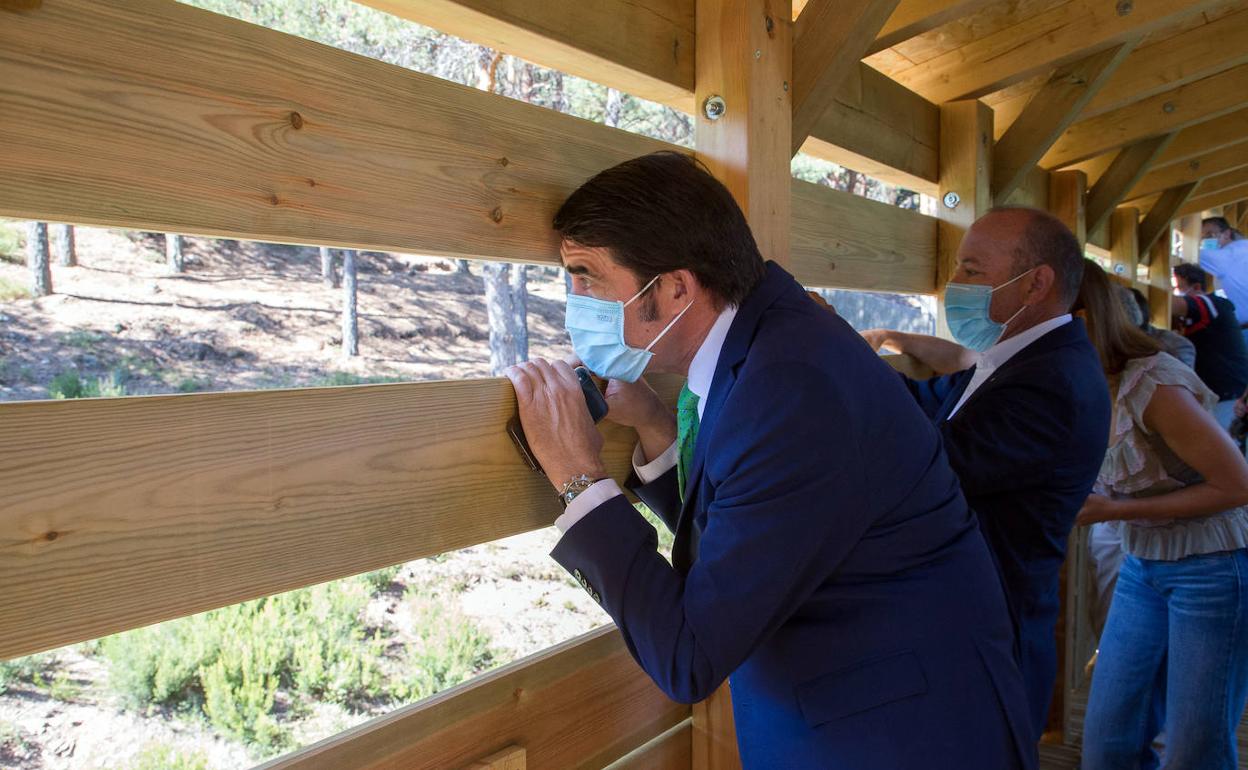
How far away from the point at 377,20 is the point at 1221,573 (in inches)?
433

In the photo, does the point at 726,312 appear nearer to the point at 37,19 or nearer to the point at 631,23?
the point at 631,23

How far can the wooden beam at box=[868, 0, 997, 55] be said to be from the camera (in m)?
2.50

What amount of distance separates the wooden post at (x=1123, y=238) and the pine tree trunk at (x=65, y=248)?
14212mm

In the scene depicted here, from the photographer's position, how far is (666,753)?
6.75 ft

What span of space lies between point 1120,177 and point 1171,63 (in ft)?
4.35

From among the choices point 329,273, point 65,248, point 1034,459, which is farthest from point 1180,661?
point 329,273

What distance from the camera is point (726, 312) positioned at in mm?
1631

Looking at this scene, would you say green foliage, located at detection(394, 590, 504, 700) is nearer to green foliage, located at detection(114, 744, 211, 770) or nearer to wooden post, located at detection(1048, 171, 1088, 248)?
green foliage, located at detection(114, 744, 211, 770)

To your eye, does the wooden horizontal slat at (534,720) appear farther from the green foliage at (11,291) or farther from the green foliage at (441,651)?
the green foliage at (11,291)

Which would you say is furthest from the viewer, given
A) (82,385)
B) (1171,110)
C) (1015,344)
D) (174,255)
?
(174,255)

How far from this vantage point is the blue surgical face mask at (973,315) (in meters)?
2.65

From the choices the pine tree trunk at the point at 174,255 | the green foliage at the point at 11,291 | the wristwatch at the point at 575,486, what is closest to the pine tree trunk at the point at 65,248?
the green foliage at the point at 11,291

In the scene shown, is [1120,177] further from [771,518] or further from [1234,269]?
[771,518]

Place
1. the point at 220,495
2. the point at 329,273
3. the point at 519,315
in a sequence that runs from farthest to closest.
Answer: the point at 329,273 < the point at 519,315 < the point at 220,495
